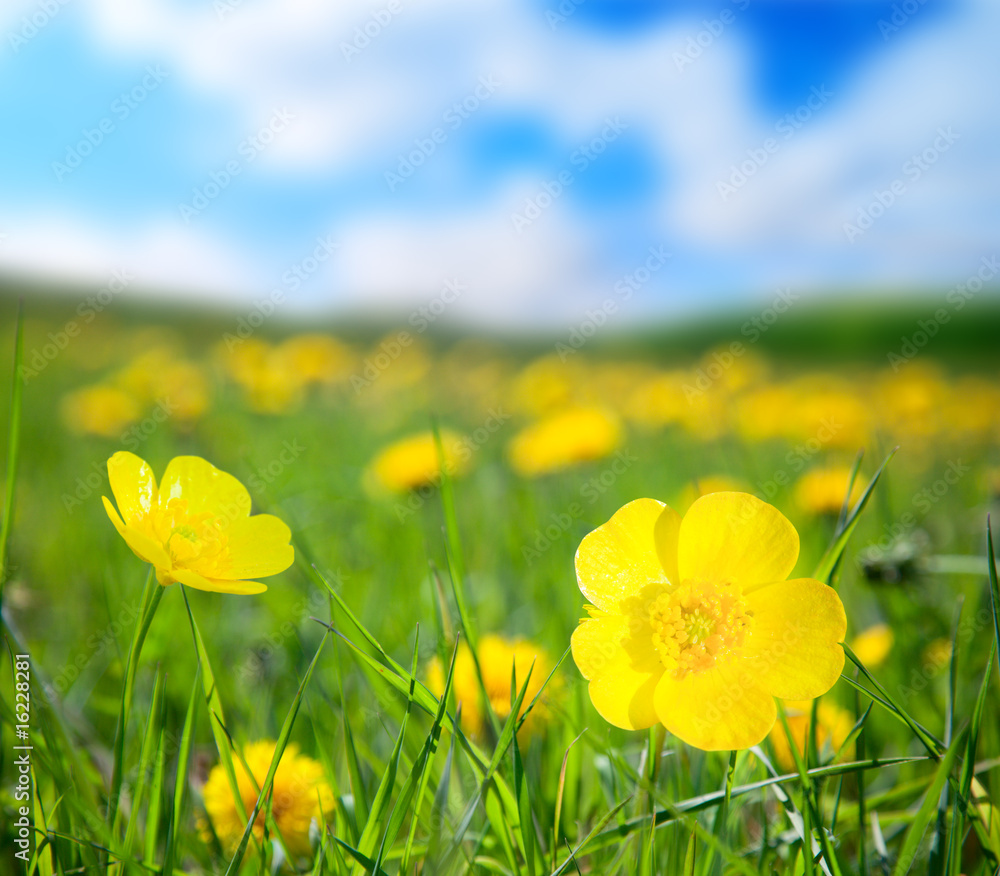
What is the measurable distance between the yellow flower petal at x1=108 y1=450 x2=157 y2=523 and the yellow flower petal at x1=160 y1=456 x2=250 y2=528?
0.07 ft

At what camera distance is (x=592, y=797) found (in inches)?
34.9

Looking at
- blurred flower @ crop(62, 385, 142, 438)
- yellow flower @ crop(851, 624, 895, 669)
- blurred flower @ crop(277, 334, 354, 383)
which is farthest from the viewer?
blurred flower @ crop(277, 334, 354, 383)

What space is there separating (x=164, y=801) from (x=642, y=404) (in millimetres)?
3318

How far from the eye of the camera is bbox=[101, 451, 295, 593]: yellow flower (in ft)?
2.05

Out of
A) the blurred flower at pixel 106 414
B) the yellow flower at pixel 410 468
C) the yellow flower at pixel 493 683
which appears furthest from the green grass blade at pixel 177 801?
the blurred flower at pixel 106 414

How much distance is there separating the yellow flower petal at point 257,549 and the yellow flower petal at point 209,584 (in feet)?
0.07

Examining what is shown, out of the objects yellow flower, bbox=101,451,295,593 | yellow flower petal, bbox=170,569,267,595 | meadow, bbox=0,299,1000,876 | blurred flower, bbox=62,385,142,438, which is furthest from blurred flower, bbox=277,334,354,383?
yellow flower petal, bbox=170,569,267,595

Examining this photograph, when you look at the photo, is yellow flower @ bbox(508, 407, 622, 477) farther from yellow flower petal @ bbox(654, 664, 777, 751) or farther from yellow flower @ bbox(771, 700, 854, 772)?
yellow flower petal @ bbox(654, 664, 777, 751)

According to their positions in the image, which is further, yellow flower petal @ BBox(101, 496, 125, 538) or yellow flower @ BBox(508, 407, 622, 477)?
yellow flower @ BBox(508, 407, 622, 477)

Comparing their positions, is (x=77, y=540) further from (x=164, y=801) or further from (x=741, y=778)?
(x=741, y=778)

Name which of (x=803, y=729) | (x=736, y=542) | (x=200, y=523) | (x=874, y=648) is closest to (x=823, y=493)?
(x=874, y=648)

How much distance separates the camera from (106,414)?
290 centimetres

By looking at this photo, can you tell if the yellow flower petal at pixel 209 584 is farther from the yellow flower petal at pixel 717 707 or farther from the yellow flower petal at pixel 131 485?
the yellow flower petal at pixel 717 707

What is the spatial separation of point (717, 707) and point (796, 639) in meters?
0.09
